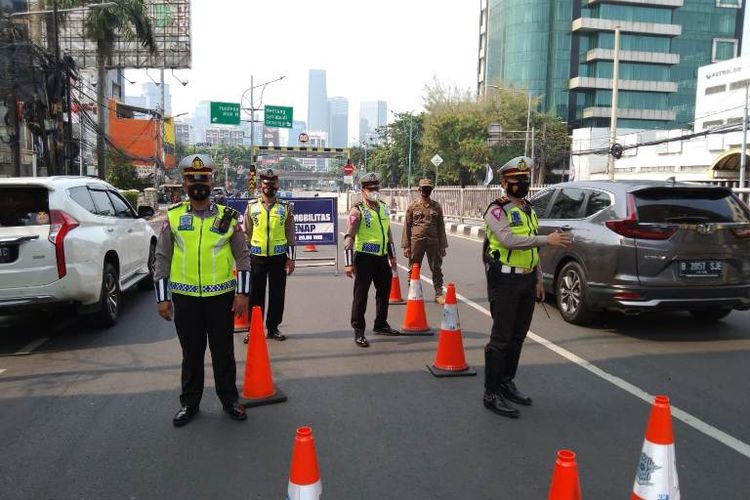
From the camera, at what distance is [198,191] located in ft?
14.0

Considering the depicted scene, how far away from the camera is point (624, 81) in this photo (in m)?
82.9

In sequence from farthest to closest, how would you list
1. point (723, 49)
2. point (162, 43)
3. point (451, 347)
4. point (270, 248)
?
point (723, 49) → point (162, 43) → point (270, 248) → point (451, 347)

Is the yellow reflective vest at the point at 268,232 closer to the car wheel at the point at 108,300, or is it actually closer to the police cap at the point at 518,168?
the car wheel at the point at 108,300

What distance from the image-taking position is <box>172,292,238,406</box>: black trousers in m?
4.31

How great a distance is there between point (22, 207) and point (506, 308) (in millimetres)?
4954

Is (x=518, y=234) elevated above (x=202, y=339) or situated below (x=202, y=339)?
above

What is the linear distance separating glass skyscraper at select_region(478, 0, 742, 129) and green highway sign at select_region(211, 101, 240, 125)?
159 ft

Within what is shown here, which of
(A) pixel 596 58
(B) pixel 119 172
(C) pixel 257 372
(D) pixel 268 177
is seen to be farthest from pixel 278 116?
A: (A) pixel 596 58

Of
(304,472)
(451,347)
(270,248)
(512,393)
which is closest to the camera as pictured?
(304,472)

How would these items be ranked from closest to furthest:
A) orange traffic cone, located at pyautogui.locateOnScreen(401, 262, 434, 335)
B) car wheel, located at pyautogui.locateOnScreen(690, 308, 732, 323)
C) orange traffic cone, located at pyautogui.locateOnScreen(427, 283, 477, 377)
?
orange traffic cone, located at pyautogui.locateOnScreen(427, 283, 477, 377)
orange traffic cone, located at pyautogui.locateOnScreen(401, 262, 434, 335)
car wheel, located at pyautogui.locateOnScreen(690, 308, 732, 323)

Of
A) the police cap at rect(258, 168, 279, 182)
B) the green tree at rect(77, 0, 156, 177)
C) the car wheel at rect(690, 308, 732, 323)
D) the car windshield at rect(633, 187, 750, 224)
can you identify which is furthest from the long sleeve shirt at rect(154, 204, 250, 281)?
the green tree at rect(77, 0, 156, 177)

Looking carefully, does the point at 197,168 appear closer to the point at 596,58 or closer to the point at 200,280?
the point at 200,280

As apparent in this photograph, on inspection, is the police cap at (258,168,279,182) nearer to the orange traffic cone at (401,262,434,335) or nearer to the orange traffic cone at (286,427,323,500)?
the orange traffic cone at (401,262,434,335)

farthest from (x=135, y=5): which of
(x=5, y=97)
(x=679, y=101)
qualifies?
(x=679, y=101)
